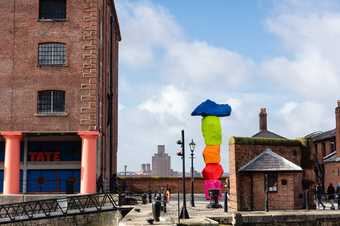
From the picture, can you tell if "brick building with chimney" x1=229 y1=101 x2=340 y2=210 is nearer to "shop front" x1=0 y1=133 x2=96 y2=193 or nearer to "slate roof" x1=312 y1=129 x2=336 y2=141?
"shop front" x1=0 y1=133 x2=96 y2=193

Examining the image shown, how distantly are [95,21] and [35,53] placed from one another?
456cm

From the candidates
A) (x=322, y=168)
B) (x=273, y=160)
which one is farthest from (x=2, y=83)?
(x=322, y=168)

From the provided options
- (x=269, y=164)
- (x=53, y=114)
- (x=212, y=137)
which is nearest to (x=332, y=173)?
(x=212, y=137)

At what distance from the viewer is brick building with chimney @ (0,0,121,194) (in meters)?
36.2

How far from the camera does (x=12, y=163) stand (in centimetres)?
3616

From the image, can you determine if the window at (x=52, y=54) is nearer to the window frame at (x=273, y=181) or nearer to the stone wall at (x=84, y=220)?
the stone wall at (x=84, y=220)

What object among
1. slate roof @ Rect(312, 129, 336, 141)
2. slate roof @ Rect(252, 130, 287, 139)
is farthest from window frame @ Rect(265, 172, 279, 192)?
slate roof @ Rect(312, 129, 336, 141)

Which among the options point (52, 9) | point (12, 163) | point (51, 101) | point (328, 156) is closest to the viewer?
point (12, 163)

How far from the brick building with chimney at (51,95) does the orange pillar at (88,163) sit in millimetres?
65

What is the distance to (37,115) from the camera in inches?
1428

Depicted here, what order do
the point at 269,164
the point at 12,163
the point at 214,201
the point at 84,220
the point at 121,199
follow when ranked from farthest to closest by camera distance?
the point at 12,163
the point at 214,201
the point at 121,199
the point at 269,164
the point at 84,220

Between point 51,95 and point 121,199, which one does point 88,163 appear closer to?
point 121,199

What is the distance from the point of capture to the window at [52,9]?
3775 centimetres

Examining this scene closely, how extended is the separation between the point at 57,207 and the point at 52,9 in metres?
14.7
